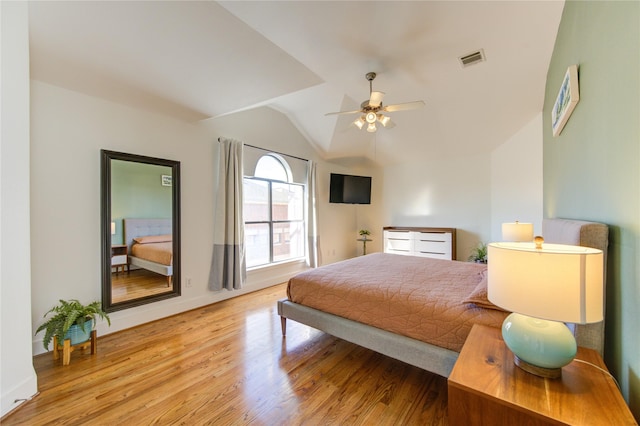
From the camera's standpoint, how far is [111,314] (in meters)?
2.70

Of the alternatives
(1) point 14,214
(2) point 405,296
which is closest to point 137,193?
(1) point 14,214

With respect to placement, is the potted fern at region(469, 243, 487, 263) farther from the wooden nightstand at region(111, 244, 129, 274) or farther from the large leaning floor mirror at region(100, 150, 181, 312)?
the wooden nightstand at region(111, 244, 129, 274)

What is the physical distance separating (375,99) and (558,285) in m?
2.38

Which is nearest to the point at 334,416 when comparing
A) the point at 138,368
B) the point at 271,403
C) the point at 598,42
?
the point at 271,403

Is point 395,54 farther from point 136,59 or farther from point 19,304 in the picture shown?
point 19,304

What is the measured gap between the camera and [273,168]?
4.63m

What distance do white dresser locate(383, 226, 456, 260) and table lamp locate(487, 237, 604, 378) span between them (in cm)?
419

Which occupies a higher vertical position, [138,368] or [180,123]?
[180,123]

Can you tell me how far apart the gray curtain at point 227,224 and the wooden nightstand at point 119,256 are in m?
1.01

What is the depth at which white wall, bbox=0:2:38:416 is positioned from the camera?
5.42 feet

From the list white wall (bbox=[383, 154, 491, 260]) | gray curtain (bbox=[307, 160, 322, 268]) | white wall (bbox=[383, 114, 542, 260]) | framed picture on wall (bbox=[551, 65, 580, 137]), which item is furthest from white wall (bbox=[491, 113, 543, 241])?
gray curtain (bbox=[307, 160, 322, 268])

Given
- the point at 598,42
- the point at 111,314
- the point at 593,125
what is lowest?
the point at 111,314

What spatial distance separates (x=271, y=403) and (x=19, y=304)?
183 cm

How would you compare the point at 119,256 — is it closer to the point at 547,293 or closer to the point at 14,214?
the point at 14,214
